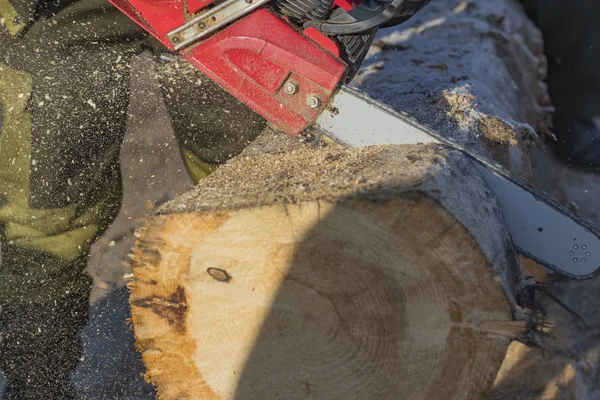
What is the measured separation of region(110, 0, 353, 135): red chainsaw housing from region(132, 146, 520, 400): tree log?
34 cm

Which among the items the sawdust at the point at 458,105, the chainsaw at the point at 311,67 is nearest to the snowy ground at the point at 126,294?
the chainsaw at the point at 311,67

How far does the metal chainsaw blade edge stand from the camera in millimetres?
1860

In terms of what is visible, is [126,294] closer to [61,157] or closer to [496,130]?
[61,157]

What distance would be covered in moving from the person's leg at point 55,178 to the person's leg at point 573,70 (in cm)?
223

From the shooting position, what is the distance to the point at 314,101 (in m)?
1.93

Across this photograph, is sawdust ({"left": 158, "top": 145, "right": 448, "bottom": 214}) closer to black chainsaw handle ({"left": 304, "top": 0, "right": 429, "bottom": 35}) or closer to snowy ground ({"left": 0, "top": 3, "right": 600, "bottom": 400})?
black chainsaw handle ({"left": 304, "top": 0, "right": 429, "bottom": 35})

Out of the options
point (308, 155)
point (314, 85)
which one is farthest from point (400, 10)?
point (308, 155)

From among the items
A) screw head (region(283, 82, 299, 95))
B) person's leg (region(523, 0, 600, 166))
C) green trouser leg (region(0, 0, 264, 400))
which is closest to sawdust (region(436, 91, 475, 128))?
screw head (region(283, 82, 299, 95))

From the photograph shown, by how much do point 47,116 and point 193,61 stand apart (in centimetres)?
68

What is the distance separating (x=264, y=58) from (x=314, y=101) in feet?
0.70

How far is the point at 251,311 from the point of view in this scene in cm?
157

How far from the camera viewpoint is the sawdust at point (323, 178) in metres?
1.45

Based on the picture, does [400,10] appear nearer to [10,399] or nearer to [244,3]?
[244,3]

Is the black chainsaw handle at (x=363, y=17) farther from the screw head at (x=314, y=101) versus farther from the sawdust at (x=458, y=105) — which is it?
the sawdust at (x=458, y=105)
